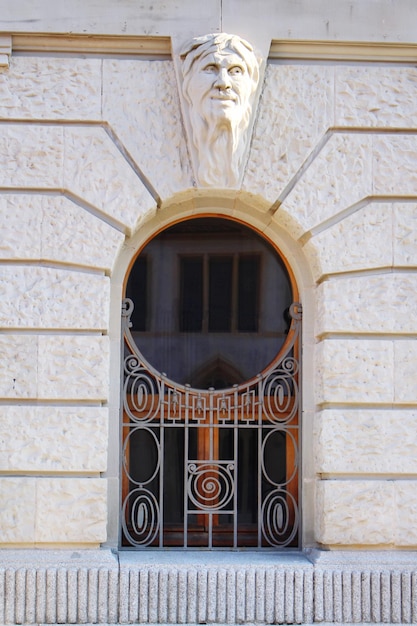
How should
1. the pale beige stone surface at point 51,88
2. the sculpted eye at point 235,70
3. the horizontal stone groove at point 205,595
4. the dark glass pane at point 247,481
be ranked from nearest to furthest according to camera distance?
the horizontal stone groove at point 205,595
the sculpted eye at point 235,70
the pale beige stone surface at point 51,88
the dark glass pane at point 247,481

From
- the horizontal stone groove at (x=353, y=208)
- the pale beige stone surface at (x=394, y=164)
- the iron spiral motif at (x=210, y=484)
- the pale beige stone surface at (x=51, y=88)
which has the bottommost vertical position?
the iron spiral motif at (x=210, y=484)

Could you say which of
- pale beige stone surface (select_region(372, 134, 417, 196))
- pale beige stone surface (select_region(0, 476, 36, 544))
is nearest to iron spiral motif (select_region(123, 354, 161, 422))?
pale beige stone surface (select_region(0, 476, 36, 544))

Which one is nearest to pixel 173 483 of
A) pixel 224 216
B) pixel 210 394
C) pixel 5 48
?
pixel 210 394

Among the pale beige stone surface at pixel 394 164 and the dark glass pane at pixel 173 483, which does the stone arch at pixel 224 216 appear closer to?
the dark glass pane at pixel 173 483

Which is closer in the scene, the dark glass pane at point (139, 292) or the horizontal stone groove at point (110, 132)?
the horizontal stone groove at point (110, 132)

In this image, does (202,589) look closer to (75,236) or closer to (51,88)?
(75,236)

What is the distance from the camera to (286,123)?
7.42 metres

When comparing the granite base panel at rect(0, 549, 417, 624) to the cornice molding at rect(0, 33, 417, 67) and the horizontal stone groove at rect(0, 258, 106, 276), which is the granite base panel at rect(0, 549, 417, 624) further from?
the cornice molding at rect(0, 33, 417, 67)

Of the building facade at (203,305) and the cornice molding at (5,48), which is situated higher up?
the cornice molding at (5,48)

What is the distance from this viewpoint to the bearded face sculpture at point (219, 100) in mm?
7168

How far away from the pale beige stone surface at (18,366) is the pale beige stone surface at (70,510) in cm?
69

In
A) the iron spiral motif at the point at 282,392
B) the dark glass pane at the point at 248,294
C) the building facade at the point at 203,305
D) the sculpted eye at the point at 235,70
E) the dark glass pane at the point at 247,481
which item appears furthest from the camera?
the dark glass pane at the point at 248,294

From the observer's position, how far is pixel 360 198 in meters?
7.38

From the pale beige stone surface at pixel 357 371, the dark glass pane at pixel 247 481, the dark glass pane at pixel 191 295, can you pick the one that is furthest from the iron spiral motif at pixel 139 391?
the pale beige stone surface at pixel 357 371
